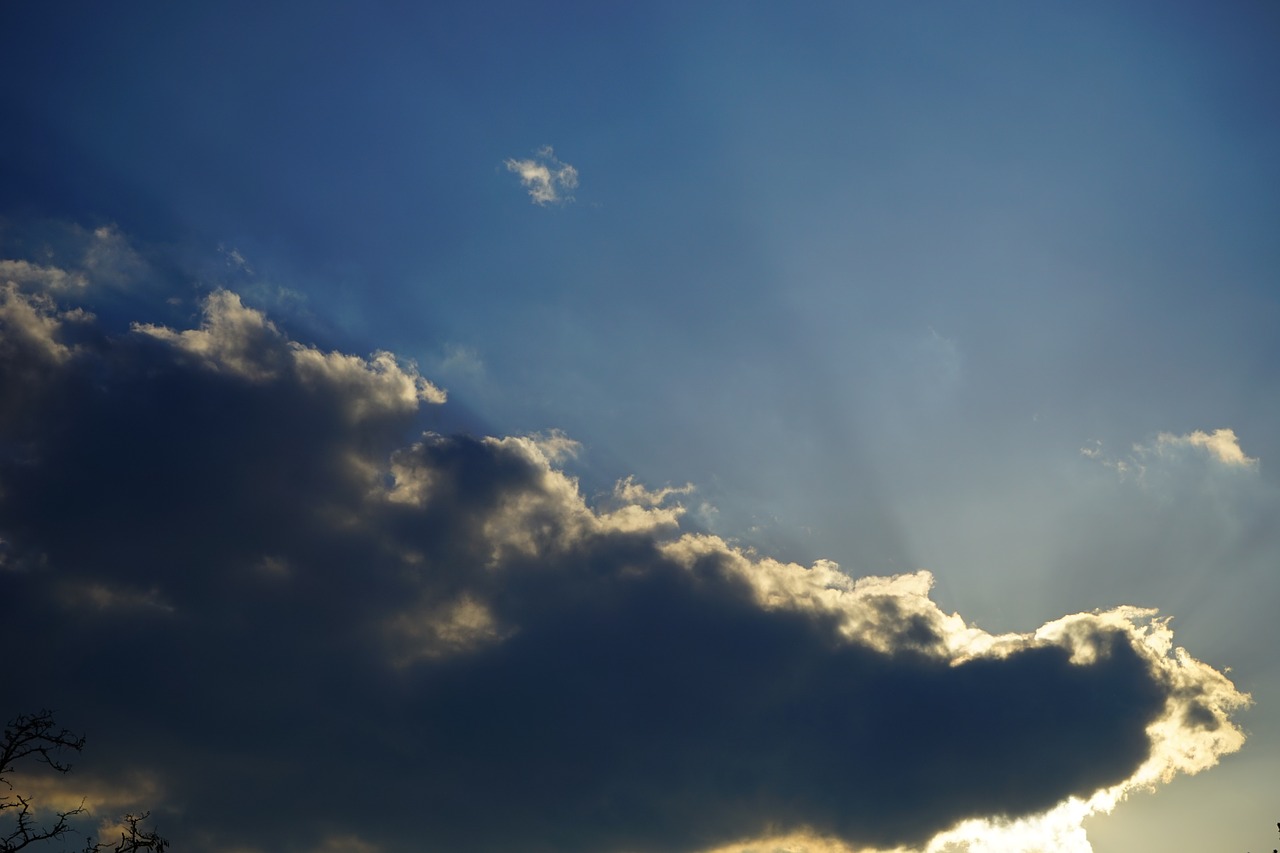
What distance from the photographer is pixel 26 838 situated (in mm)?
53312

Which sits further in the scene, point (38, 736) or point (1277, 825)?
point (1277, 825)

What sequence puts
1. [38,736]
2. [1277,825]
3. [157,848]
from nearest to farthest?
[38,736]
[157,848]
[1277,825]

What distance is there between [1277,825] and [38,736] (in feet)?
453

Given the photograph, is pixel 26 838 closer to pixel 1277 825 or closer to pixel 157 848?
pixel 157 848

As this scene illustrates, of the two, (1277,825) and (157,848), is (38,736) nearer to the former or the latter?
(157,848)

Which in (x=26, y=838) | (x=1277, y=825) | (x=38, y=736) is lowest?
(x=26, y=838)

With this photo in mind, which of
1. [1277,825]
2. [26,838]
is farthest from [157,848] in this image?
[1277,825]

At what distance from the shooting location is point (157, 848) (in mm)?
56312

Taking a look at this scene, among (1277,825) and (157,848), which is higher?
(1277,825)

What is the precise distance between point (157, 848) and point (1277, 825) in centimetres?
13073

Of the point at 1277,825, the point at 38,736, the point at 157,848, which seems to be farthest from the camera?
the point at 1277,825

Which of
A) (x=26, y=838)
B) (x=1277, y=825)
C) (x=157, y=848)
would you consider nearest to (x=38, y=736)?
(x=26, y=838)

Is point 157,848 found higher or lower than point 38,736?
lower

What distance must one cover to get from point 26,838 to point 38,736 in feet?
19.0
